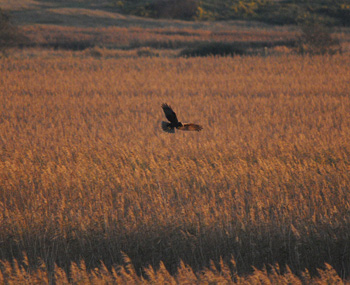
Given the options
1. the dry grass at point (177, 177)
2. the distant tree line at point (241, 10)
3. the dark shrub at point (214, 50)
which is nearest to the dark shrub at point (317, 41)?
the dark shrub at point (214, 50)

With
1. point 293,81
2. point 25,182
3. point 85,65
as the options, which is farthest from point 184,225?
point 85,65

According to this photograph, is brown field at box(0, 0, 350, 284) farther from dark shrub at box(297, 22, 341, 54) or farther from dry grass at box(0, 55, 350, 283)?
dark shrub at box(297, 22, 341, 54)

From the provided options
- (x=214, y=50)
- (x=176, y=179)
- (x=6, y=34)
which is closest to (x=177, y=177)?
(x=176, y=179)

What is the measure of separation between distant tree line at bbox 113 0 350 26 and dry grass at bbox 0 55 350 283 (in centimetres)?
4313

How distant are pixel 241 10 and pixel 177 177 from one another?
6065 cm

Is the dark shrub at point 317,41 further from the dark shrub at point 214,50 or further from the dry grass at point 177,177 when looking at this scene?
the dry grass at point 177,177

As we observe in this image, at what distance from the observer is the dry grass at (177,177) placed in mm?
4000

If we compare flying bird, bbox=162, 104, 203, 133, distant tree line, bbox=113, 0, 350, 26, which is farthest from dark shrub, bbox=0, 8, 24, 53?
distant tree line, bbox=113, 0, 350, 26

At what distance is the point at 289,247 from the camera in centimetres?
392

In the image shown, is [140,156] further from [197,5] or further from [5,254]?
[197,5]

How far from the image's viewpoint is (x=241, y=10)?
6219 cm

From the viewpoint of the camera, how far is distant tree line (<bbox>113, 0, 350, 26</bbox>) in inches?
2125

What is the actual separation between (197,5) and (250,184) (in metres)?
62.0

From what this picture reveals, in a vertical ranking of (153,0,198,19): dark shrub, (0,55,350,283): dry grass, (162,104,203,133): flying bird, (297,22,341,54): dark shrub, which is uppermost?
(153,0,198,19): dark shrub
